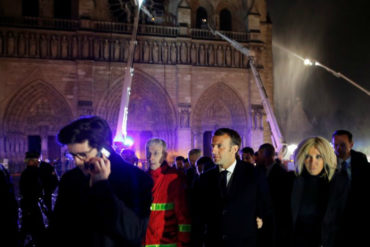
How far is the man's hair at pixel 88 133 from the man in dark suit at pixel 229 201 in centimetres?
133

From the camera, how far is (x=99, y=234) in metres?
1.53

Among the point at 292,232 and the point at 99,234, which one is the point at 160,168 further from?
the point at 99,234

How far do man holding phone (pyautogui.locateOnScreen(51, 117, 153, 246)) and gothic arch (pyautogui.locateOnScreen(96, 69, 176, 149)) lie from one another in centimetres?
1553

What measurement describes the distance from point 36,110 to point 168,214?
50.4 feet

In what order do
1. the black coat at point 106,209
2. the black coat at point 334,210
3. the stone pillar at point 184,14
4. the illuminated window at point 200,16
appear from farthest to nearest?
1. the illuminated window at point 200,16
2. the stone pillar at point 184,14
3. the black coat at point 334,210
4. the black coat at point 106,209

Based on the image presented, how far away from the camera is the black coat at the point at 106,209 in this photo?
149 centimetres

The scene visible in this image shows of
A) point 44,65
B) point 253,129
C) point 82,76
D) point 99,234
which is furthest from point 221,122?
point 99,234

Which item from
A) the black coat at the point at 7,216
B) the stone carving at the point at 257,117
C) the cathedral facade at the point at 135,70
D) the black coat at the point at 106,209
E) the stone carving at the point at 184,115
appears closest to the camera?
the black coat at the point at 106,209

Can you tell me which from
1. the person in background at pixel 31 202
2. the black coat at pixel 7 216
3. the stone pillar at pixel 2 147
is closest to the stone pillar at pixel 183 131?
the stone pillar at pixel 2 147

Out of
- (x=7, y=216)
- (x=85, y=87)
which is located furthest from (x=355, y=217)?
(x=85, y=87)

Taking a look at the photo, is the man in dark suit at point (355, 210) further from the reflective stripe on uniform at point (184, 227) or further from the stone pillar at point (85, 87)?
the stone pillar at point (85, 87)

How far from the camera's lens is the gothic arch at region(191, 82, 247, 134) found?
→ 18.4 m

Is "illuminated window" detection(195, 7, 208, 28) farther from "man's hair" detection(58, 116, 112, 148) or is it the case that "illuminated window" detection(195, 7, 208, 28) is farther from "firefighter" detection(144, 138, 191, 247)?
"man's hair" detection(58, 116, 112, 148)

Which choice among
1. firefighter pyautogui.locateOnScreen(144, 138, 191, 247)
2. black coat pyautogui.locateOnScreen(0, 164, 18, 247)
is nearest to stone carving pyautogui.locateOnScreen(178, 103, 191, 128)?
firefighter pyautogui.locateOnScreen(144, 138, 191, 247)
